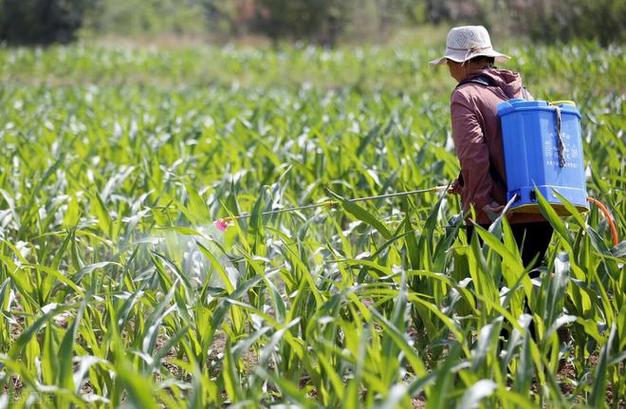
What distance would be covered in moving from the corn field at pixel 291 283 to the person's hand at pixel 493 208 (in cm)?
17

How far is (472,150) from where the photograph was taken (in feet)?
9.29

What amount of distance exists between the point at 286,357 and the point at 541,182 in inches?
38.4

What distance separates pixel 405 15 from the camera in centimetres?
2519

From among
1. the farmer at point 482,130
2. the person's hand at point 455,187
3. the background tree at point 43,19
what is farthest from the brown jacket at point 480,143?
the background tree at point 43,19

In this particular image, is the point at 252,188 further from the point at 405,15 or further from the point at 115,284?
the point at 405,15

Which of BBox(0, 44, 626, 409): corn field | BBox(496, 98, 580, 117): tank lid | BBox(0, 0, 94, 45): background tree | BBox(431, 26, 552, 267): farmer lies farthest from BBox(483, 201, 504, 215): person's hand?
BBox(0, 0, 94, 45): background tree

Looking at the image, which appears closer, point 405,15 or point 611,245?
point 611,245

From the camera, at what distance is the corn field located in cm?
208

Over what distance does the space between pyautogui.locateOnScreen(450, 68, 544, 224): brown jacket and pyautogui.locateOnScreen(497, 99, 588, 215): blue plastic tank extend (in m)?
0.07

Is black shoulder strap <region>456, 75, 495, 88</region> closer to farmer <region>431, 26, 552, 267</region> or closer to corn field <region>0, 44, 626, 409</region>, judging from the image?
farmer <region>431, 26, 552, 267</region>

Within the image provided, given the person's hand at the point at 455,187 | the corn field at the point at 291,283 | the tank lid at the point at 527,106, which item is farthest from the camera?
the person's hand at the point at 455,187

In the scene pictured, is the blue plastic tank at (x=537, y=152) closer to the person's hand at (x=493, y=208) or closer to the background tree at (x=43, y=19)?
the person's hand at (x=493, y=208)

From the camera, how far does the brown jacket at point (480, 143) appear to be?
2840 millimetres

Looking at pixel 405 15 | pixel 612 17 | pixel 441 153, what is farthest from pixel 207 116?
pixel 405 15
